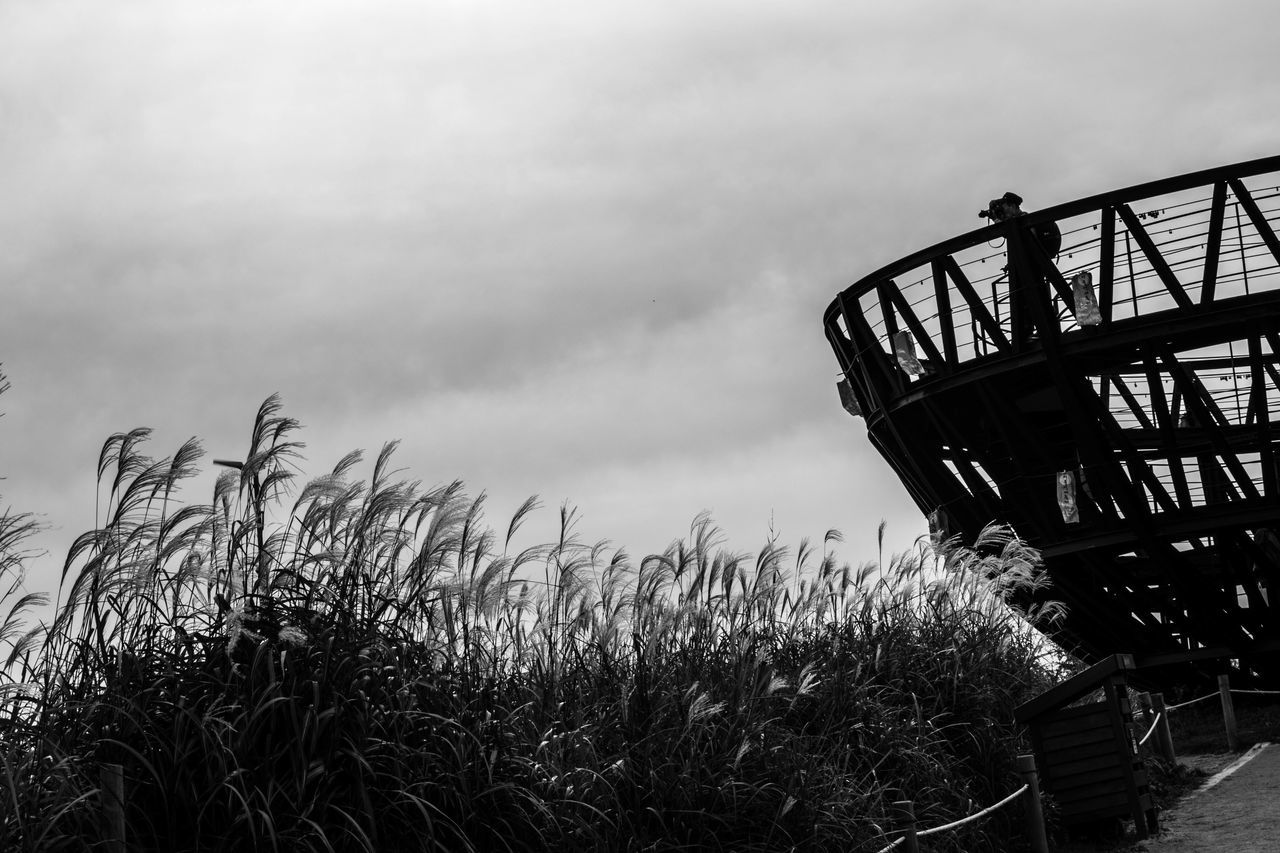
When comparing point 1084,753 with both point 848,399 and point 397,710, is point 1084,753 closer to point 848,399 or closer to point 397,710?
point 397,710

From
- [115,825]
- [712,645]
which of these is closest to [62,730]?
A: [115,825]

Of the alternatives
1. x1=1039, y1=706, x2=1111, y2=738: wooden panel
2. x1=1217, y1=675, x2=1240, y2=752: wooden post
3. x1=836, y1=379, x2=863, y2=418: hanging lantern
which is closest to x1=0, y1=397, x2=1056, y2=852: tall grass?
x1=1039, y1=706, x2=1111, y2=738: wooden panel

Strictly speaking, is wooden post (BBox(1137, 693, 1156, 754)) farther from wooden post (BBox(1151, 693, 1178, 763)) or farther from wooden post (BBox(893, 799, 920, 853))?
wooden post (BBox(893, 799, 920, 853))

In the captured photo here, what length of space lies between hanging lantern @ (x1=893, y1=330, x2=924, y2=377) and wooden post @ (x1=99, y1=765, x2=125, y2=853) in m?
14.1

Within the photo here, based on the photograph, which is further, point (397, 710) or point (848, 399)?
point (848, 399)

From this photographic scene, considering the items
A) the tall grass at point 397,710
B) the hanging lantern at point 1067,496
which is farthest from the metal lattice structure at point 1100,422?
the tall grass at point 397,710

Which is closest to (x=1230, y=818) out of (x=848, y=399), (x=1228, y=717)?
(x=1228, y=717)

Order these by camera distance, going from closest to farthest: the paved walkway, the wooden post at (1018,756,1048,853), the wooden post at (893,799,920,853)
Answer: the wooden post at (893,799,920,853)
the wooden post at (1018,756,1048,853)
the paved walkway

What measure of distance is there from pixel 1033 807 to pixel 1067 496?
29.0 ft

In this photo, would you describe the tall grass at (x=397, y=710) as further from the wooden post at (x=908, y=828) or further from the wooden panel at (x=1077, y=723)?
the wooden panel at (x=1077, y=723)

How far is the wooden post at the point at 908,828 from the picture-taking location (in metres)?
6.41

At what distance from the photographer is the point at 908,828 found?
21.2 ft

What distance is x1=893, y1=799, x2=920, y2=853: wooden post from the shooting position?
6.41 m

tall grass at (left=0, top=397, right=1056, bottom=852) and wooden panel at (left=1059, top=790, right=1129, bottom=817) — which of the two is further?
wooden panel at (left=1059, top=790, right=1129, bottom=817)
